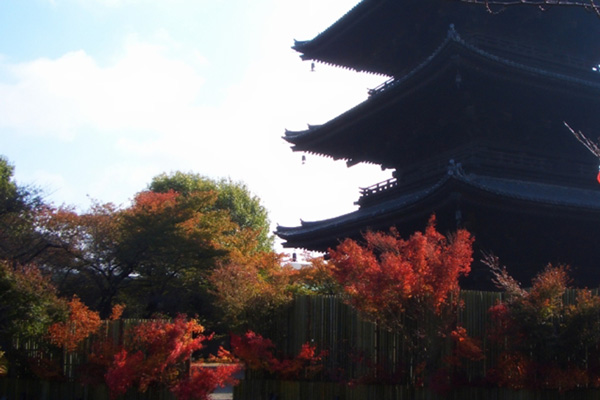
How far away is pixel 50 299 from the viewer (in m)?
15.4

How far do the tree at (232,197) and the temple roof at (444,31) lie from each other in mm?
36040

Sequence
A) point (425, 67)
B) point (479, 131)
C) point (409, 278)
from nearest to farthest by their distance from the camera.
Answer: point (409, 278), point (425, 67), point (479, 131)

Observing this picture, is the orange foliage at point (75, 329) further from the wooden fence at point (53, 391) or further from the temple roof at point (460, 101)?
the temple roof at point (460, 101)

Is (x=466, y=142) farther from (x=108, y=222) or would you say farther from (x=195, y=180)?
(x=195, y=180)

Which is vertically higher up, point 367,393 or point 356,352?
point 356,352

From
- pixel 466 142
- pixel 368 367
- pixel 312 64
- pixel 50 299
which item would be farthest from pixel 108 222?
pixel 368 367

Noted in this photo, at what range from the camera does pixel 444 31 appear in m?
19.0

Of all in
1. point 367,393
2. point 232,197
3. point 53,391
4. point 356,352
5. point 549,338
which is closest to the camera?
point 549,338

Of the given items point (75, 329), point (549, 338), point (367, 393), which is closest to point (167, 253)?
point (75, 329)

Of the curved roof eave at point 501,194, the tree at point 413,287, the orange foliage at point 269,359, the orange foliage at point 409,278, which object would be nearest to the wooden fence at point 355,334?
the tree at point 413,287

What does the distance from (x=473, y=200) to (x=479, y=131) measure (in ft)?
10.1

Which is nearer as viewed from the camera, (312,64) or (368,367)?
(368,367)

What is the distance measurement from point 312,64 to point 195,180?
3904 cm

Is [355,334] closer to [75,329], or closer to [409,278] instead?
[409,278]
